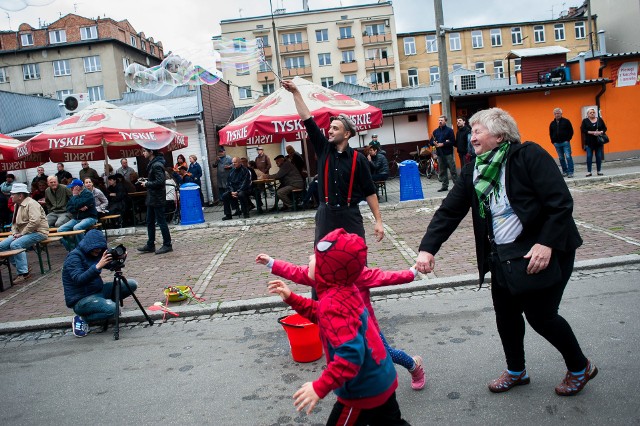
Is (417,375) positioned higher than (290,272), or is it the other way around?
(290,272)

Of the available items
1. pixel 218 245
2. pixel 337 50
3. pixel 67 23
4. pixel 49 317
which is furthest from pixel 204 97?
pixel 67 23

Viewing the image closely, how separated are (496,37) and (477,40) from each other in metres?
1.99

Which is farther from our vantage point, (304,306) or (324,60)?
(324,60)

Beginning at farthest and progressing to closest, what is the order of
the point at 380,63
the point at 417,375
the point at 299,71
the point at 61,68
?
the point at 299,71, the point at 380,63, the point at 61,68, the point at 417,375

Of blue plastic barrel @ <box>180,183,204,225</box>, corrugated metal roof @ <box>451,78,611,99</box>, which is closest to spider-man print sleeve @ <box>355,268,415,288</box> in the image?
blue plastic barrel @ <box>180,183,204,225</box>

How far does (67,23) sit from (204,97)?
50.4 metres

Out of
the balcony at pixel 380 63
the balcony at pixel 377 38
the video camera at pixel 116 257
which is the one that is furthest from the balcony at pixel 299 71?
the video camera at pixel 116 257

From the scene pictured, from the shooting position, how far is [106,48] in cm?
5253

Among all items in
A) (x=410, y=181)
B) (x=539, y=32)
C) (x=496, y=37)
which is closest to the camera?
(x=410, y=181)

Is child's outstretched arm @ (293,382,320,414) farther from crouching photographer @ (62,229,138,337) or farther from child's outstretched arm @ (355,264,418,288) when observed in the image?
crouching photographer @ (62,229,138,337)

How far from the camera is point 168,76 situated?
11.8m

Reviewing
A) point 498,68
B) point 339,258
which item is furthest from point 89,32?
point 339,258

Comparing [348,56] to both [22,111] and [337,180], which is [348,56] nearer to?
[22,111]

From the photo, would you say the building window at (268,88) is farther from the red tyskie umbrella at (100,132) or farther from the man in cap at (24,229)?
the man in cap at (24,229)
